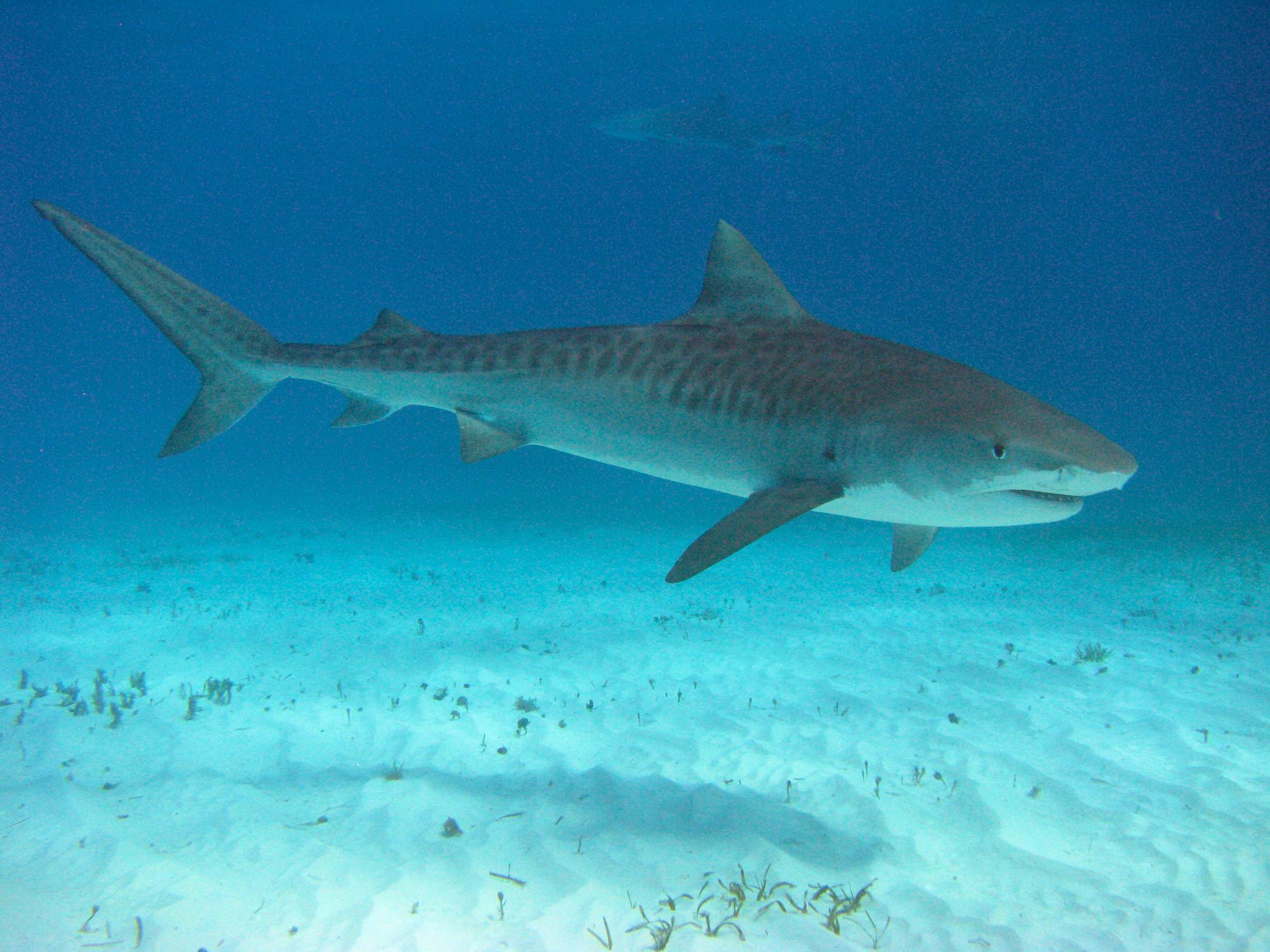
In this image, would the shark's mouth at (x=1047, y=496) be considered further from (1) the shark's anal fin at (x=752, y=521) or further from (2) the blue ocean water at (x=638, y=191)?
(2) the blue ocean water at (x=638, y=191)

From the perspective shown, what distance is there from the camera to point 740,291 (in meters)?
4.92

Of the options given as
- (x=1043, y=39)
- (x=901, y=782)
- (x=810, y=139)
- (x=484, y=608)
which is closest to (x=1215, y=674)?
(x=901, y=782)

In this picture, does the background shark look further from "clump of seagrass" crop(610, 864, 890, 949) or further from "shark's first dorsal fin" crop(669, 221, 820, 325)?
"clump of seagrass" crop(610, 864, 890, 949)

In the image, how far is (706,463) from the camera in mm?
4566

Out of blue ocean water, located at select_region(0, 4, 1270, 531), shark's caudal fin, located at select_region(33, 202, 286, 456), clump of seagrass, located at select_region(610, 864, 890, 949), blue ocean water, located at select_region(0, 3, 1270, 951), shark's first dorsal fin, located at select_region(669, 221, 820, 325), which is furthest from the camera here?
blue ocean water, located at select_region(0, 4, 1270, 531)

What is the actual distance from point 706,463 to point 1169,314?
6844cm

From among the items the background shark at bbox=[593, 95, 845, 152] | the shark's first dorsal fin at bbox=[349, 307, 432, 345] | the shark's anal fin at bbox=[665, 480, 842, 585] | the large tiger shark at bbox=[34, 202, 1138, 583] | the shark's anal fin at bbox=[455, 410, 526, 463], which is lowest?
the shark's anal fin at bbox=[665, 480, 842, 585]

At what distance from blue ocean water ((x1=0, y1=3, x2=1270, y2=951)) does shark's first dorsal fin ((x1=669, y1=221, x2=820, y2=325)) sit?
3.75 metres

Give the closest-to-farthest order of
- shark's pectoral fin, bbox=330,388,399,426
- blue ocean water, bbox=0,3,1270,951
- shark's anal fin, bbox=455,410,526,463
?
shark's anal fin, bbox=455,410,526,463 → shark's pectoral fin, bbox=330,388,399,426 → blue ocean water, bbox=0,3,1270,951

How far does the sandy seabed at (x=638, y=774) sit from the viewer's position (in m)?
3.81

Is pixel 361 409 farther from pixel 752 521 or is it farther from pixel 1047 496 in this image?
pixel 1047 496

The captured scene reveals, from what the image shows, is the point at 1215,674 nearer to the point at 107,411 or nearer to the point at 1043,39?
the point at 1043,39

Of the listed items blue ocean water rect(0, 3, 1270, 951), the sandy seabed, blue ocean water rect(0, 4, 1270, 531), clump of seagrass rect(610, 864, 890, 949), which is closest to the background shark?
blue ocean water rect(0, 3, 1270, 951)

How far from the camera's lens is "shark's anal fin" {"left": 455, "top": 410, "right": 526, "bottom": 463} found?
17.2 feet
